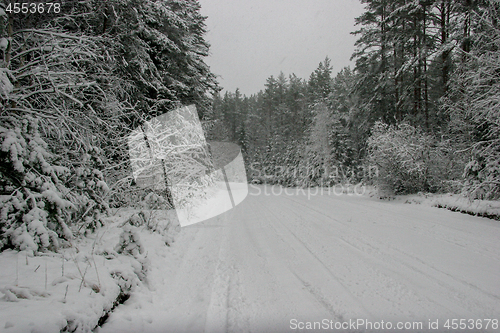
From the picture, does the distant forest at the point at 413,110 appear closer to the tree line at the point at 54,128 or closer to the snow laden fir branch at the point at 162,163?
the snow laden fir branch at the point at 162,163

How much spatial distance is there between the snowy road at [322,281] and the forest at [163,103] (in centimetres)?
211

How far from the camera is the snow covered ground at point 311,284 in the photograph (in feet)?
9.18

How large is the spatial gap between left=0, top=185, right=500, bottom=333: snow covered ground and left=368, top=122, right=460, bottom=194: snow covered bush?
17.1ft

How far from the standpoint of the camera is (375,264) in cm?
431

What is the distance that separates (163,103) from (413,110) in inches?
678

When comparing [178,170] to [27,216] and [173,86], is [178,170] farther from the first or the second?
[173,86]

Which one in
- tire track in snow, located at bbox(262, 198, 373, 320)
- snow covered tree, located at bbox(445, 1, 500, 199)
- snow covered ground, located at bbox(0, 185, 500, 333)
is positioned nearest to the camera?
snow covered ground, located at bbox(0, 185, 500, 333)

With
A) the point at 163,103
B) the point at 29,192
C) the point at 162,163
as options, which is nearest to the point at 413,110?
the point at 163,103

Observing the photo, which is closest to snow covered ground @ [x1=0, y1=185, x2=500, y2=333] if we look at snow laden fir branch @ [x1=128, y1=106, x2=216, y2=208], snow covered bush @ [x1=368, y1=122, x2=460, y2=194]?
snow laden fir branch @ [x1=128, y1=106, x2=216, y2=208]

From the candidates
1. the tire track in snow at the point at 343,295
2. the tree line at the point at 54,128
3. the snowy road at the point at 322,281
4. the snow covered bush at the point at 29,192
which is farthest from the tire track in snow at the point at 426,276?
the tree line at the point at 54,128

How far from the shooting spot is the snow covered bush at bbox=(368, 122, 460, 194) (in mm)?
10955

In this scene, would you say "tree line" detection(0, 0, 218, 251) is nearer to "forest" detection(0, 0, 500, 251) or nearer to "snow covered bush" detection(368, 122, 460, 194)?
"forest" detection(0, 0, 500, 251)

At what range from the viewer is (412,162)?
11445 mm

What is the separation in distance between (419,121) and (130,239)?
18.3 metres
